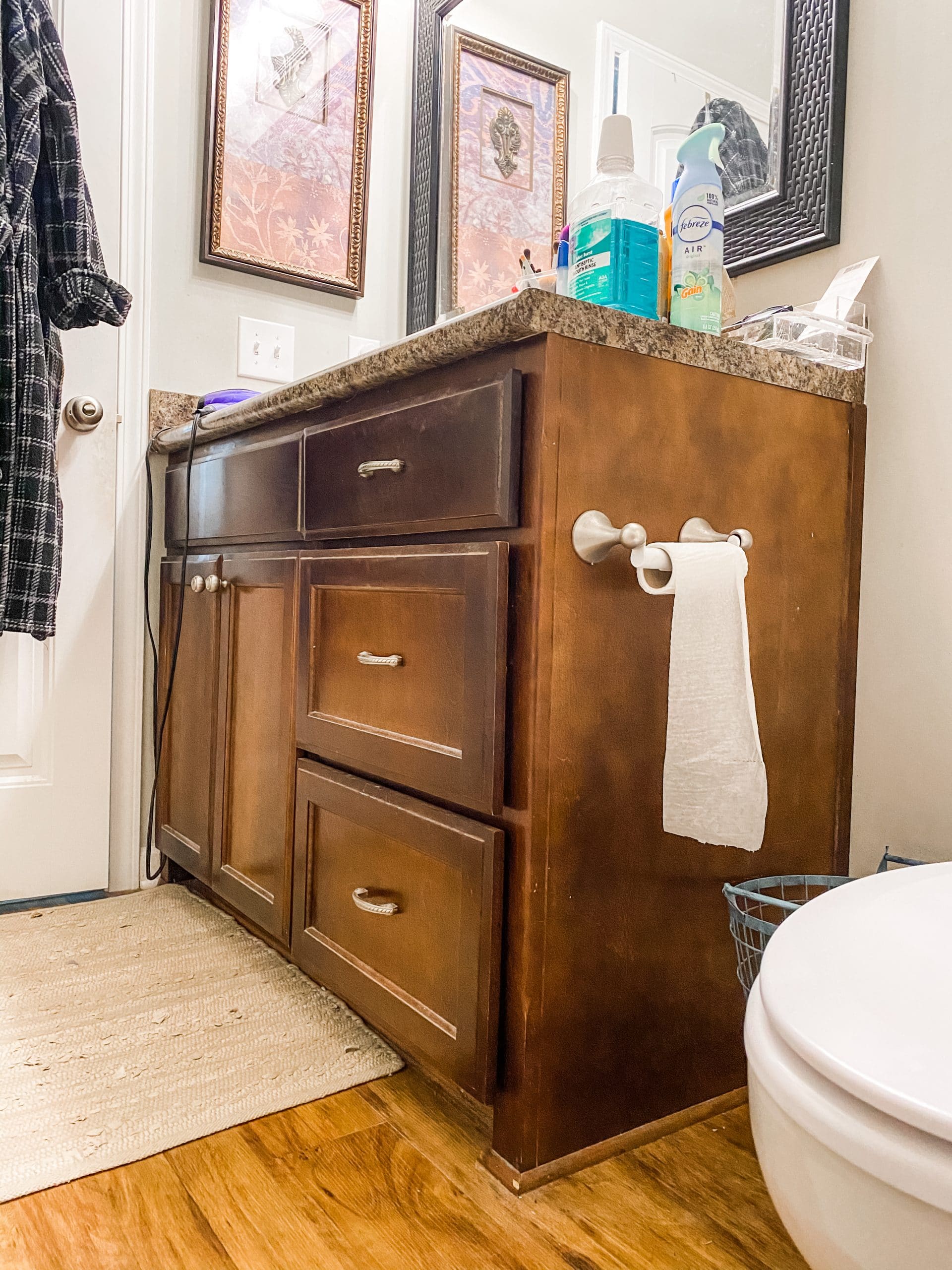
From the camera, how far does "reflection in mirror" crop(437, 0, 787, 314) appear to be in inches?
48.3

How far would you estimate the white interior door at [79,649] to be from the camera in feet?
5.18

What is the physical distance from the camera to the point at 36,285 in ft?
4.59

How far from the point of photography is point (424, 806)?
3.11 feet

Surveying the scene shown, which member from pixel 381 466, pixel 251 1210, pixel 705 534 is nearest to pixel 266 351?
pixel 381 466

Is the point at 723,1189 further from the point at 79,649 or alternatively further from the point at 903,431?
the point at 79,649

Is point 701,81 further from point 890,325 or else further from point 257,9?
point 257,9

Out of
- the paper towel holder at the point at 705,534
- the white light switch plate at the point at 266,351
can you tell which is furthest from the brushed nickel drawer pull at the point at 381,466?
the white light switch plate at the point at 266,351

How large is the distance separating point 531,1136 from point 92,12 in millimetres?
1855

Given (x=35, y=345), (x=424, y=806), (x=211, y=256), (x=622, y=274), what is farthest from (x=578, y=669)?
(x=211, y=256)

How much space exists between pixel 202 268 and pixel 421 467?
1055mm

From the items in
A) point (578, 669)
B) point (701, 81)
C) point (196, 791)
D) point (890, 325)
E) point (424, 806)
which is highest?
point (701, 81)

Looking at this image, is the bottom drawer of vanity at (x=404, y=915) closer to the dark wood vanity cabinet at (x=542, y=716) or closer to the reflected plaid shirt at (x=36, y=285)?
the dark wood vanity cabinet at (x=542, y=716)

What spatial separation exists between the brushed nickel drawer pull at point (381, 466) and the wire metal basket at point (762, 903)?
1.79 ft

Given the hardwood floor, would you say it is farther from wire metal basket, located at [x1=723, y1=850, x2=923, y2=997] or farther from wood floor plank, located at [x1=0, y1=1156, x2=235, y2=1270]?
wire metal basket, located at [x1=723, y1=850, x2=923, y2=997]
